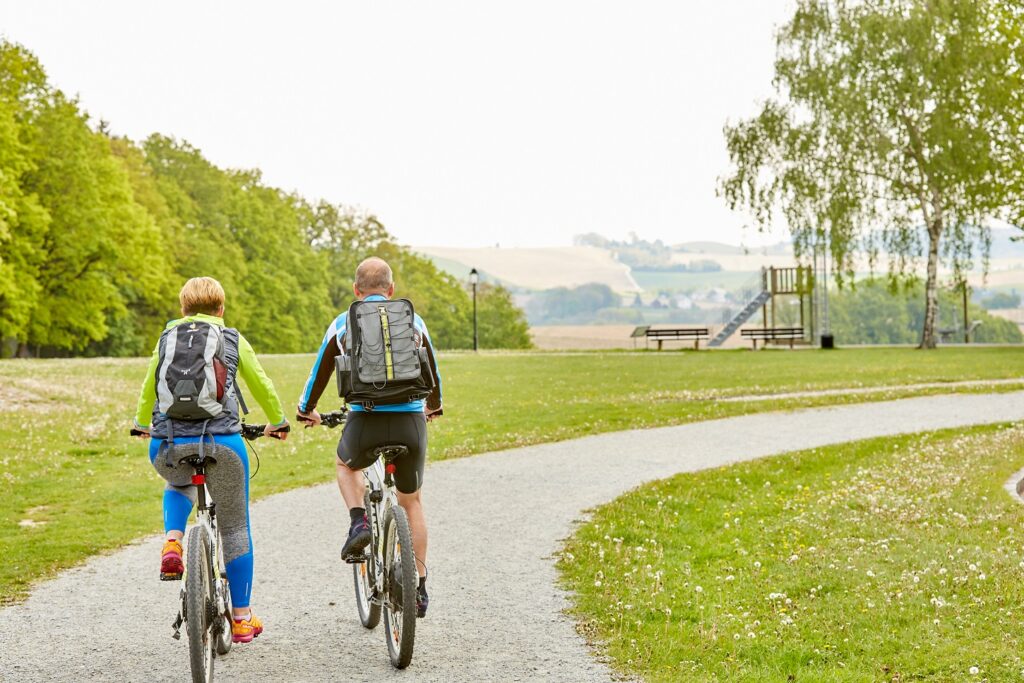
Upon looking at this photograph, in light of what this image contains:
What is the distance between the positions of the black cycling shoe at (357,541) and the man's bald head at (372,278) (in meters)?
1.26

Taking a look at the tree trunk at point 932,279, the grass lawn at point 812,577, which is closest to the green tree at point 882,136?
the tree trunk at point 932,279

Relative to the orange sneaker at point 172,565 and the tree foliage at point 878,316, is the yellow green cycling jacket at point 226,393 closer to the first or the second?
the orange sneaker at point 172,565

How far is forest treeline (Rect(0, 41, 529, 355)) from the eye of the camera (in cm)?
4631

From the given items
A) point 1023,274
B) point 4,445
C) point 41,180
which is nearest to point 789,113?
point 41,180

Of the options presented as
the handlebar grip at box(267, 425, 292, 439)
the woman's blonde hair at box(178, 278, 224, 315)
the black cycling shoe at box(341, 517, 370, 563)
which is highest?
the woman's blonde hair at box(178, 278, 224, 315)

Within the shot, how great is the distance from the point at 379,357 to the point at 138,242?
47.4m

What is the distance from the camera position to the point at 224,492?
19.5 feet

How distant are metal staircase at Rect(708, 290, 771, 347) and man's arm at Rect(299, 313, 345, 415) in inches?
2244

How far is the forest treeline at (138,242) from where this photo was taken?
46.3 meters

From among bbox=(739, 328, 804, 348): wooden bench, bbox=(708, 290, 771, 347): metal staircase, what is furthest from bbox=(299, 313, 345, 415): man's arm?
bbox=(708, 290, 771, 347): metal staircase

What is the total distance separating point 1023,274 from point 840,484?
19776 cm

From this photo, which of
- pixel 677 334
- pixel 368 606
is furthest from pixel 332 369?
pixel 677 334

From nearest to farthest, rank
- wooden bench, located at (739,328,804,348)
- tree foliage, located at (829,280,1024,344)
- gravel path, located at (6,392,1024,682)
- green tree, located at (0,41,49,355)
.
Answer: gravel path, located at (6,392,1024,682)
green tree, located at (0,41,49,355)
wooden bench, located at (739,328,804,348)
tree foliage, located at (829,280,1024,344)

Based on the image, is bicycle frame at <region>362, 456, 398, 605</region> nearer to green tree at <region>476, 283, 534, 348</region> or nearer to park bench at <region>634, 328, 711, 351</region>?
park bench at <region>634, 328, 711, 351</region>
